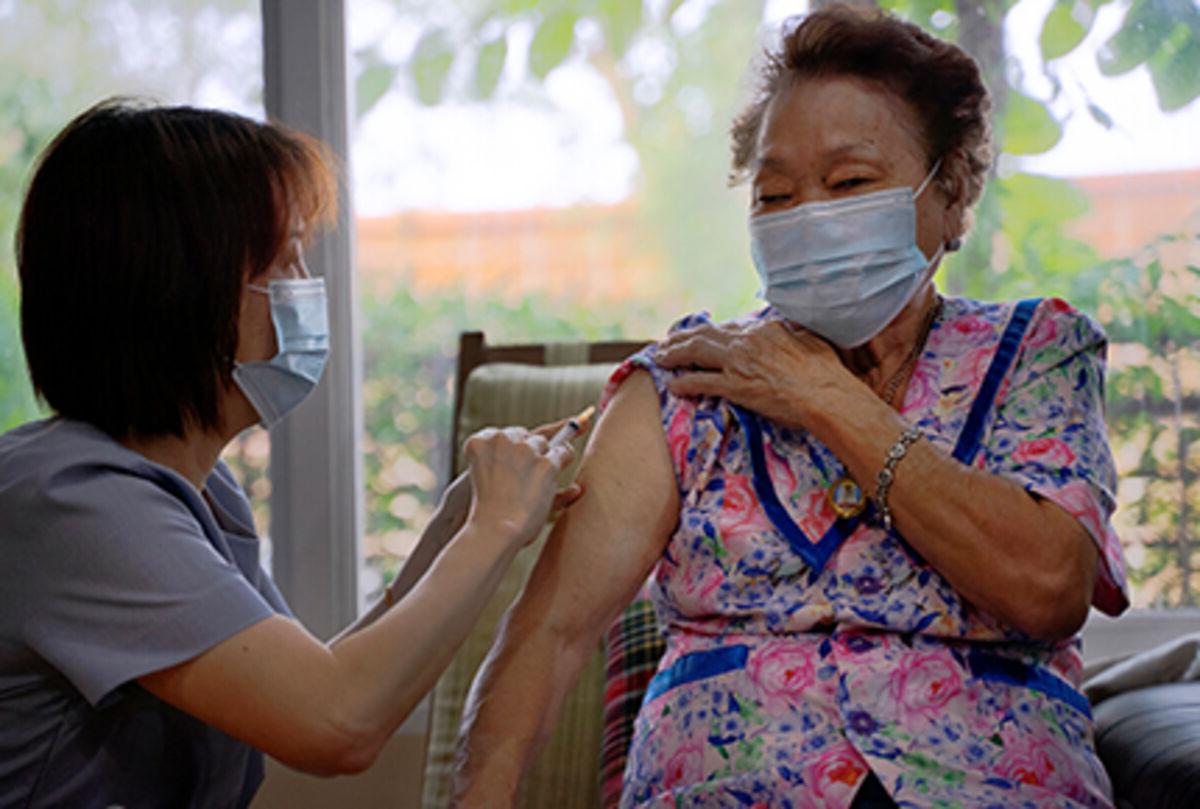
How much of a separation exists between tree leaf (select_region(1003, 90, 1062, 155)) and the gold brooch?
4.36 ft

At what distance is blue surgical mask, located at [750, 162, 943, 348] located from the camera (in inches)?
59.1

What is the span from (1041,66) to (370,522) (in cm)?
171

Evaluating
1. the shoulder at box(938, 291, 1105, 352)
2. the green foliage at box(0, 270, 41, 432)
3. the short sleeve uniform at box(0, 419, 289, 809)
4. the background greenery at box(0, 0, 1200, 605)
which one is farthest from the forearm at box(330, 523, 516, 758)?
the green foliage at box(0, 270, 41, 432)

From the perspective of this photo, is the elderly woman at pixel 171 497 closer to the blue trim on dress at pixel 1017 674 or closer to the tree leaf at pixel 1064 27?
the blue trim on dress at pixel 1017 674

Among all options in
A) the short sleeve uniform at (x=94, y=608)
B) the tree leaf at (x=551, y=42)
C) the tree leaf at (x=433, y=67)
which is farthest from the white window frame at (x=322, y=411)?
the short sleeve uniform at (x=94, y=608)

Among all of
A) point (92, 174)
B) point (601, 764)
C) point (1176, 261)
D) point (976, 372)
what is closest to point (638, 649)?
point (601, 764)

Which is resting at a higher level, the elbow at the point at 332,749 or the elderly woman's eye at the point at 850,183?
the elderly woman's eye at the point at 850,183

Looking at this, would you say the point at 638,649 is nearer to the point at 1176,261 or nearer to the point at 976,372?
the point at 976,372

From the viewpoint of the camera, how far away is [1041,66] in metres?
2.49

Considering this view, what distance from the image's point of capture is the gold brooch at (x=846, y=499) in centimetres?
144

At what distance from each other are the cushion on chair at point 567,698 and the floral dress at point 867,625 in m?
0.57

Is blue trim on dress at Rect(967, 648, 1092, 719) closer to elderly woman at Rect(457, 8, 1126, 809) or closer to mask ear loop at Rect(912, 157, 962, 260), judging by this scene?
elderly woman at Rect(457, 8, 1126, 809)

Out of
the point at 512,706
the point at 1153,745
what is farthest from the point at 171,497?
the point at 1153,745

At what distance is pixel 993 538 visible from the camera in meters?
1.35
